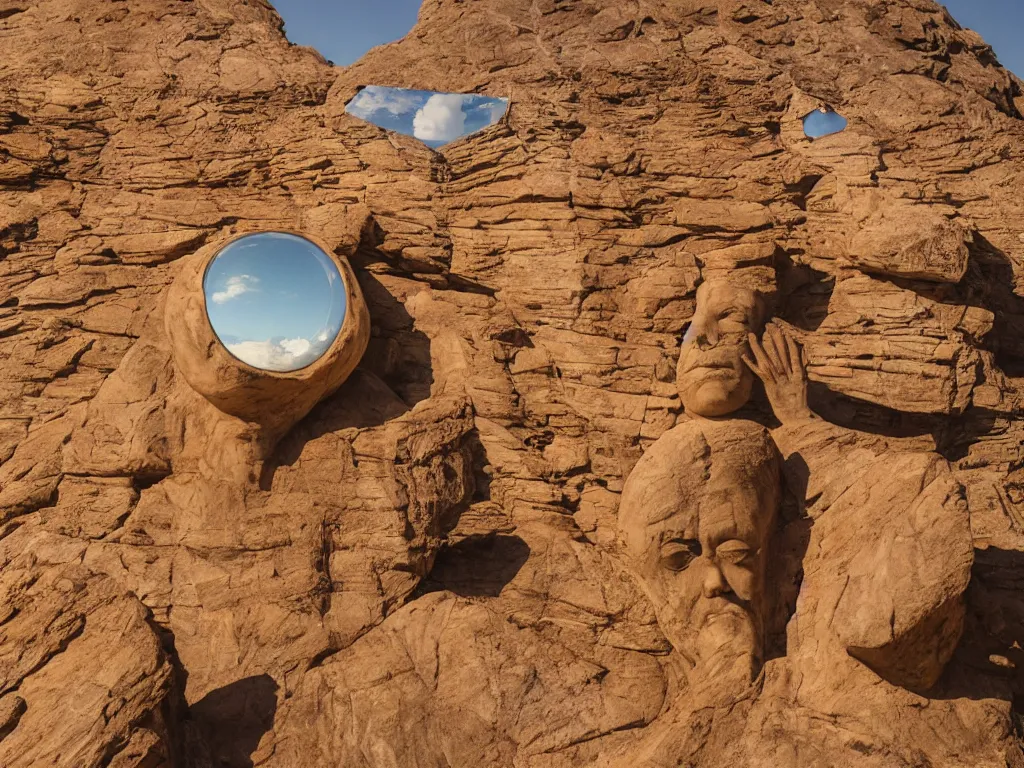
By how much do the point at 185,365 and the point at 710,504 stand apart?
419cm

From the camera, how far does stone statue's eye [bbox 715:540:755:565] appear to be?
788cm

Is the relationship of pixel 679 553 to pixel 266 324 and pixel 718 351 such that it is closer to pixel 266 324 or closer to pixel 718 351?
pixel 718 351

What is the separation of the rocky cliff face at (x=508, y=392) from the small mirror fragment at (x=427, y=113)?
192mm

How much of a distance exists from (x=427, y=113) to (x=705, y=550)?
5.42 metres

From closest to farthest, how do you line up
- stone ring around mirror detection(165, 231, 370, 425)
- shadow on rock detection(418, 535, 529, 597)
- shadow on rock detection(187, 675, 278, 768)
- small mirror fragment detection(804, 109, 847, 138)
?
shadow on rock detection(187, 675, 278, 768) → stone ring around mirror detection(165, 231, 370, 425) → shadow on rock detection(418, 535, 529, 597) → small mirror fragment detection(804, 109, 847, 138)

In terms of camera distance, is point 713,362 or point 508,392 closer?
point 713,362

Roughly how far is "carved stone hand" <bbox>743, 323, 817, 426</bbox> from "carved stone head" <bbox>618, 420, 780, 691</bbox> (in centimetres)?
84

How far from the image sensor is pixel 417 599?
26.8 ft

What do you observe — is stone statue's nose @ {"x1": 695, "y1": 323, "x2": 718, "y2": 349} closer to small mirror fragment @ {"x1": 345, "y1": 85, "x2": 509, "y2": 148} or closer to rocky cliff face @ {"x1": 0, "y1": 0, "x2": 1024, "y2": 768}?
rocky cliff face @ {"x1": 0, "y1": 0, "x2": 1024, "y2": 768}

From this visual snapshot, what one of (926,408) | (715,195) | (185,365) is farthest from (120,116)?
(926,408)

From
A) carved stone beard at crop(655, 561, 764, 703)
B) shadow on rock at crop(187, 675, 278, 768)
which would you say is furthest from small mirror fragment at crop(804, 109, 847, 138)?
shadow on rock at crop(187, 675, 278, 768)

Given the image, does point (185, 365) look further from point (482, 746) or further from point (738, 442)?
point (738, 442)

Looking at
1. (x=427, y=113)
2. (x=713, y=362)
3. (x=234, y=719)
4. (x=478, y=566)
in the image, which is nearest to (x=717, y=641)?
(x=478, y=566)

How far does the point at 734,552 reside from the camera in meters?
7.88
